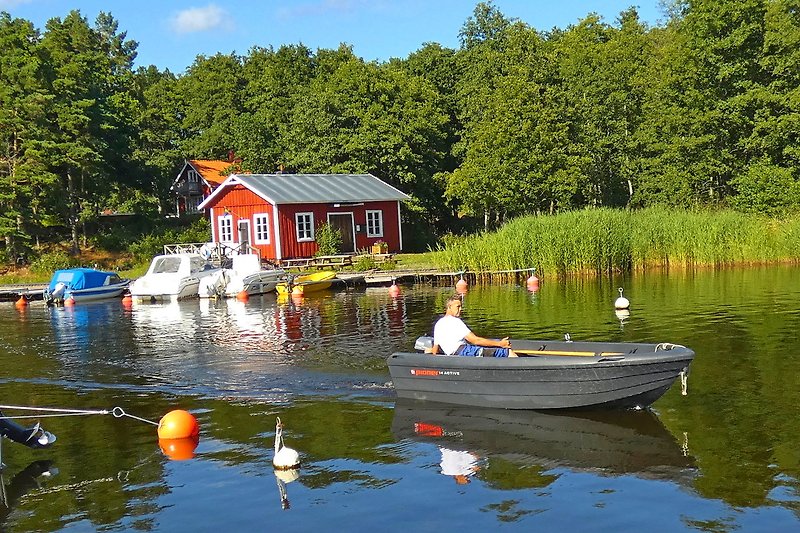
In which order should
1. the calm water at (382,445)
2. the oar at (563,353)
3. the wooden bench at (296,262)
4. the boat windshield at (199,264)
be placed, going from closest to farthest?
1. the calm water at (382,445)
2. the oar at (563,353)
3. the boat windshield at (199,264)
4. the wooden bench at (296,262)

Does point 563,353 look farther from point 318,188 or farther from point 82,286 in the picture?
point 318,188

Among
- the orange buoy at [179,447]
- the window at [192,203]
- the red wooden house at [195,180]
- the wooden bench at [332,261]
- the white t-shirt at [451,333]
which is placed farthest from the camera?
the window at [192,203]

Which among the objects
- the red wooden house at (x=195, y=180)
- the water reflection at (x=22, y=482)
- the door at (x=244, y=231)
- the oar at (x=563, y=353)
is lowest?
the water reflection at (x=22, y=482)

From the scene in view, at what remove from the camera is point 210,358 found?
2048 centimetres

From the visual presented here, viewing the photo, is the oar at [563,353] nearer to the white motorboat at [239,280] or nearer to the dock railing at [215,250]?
the white motorboat at [239,280]

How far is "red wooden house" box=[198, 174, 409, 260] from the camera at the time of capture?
147ft

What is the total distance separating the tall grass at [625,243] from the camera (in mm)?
35062

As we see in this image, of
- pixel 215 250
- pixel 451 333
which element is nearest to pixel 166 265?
pixel 215 250

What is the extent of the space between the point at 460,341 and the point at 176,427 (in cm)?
472

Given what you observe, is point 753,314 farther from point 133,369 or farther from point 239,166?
point 239,166

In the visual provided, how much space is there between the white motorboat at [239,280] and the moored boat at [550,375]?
21986mm

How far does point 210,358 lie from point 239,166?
45.2m

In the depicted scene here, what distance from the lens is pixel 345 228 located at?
1871 inches

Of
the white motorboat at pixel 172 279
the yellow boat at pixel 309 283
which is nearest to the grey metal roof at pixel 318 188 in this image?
the white motorboat at pixel 172 279
